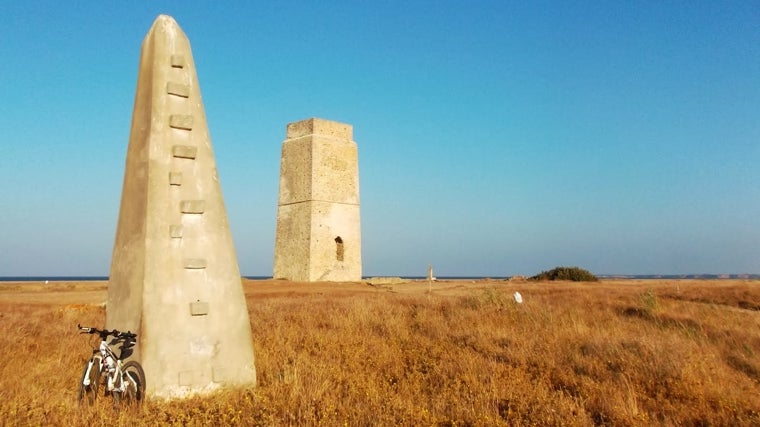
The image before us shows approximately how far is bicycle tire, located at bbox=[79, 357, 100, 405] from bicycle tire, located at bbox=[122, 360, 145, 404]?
0.23 meters

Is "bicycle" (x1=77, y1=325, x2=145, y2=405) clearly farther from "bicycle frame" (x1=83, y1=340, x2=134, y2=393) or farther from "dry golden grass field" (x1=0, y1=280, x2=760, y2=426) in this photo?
"dry golden grass field" (x1=0, y1=280, x2=760, y2=426)

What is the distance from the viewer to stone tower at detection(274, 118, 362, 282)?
83.4 feet

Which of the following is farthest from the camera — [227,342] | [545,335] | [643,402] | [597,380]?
[545,335]

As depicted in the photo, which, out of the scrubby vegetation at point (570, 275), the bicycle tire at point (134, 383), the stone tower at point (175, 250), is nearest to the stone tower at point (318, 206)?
the scrubby vegetation at point (570, 275)

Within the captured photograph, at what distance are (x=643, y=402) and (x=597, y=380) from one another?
0.76 meters

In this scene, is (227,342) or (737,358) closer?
(227,342)

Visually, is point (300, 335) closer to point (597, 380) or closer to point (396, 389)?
point (396, 389)

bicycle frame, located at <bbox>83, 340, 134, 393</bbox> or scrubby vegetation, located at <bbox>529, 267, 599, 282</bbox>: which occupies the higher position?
scrubby vegetation, located at <bbox>529, 267, 599, 282</bbox>

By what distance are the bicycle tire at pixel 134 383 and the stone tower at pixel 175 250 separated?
0.31 ft

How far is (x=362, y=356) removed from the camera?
23.8 ft

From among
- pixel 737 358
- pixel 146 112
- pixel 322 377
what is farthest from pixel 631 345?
pixel 146 112

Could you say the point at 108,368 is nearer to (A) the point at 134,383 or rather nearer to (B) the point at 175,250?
(A) the point at 134,383

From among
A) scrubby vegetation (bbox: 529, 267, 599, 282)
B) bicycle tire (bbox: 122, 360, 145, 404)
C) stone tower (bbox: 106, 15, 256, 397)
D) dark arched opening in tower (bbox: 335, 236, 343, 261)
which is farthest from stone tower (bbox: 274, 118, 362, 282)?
bicycle tire (bbox: 122, 360, 145, 404)

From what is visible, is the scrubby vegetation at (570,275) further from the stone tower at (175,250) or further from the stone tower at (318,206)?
the stone tower at (175,250)
